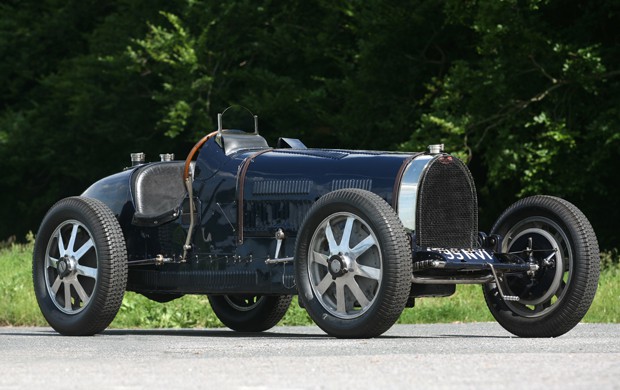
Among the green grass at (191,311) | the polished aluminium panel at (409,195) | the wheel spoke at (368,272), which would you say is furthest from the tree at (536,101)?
the wheel spoke at (368,272)

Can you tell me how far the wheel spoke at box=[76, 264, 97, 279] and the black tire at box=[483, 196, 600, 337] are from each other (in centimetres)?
295

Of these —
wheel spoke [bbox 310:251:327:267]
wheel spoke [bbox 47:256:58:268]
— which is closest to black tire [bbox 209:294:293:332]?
wheel spoke [bbox 47:256:58:268]

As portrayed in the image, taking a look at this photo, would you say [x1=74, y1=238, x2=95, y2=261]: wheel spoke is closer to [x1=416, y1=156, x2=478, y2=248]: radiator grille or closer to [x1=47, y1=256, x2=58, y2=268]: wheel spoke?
[x1=47, y1=256, x2=58, y2=268]: wheel spoke

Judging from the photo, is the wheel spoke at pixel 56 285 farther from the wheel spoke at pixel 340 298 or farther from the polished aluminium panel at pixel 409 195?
the polished aluminium panel at pixel 409 195

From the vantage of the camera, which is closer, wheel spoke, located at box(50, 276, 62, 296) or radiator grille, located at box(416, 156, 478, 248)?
radiator grille, located at box(416, 156, 478, 248)

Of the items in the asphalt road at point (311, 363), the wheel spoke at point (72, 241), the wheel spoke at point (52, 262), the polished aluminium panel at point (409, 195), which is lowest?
the asphalt road at point (311, 363)

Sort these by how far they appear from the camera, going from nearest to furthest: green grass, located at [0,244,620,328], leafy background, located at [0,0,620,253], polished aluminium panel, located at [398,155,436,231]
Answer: polished aluminium panel, located at [398,155,436,231], green grass, located at [0,244,620,328], leafy background, located at [0,0,620,253]

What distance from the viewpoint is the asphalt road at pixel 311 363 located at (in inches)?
239

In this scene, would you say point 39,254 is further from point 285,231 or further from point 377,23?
point 377,23

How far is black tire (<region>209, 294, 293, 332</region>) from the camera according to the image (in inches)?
450

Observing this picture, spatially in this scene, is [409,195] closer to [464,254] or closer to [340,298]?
[464,254]

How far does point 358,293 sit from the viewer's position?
8914 millimetres

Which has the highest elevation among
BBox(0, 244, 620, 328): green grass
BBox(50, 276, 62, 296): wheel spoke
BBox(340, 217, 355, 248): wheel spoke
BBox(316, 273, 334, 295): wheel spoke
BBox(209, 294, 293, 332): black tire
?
BBox(340, 217, 355, 248): wheel spoke

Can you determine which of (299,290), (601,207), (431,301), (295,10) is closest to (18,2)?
(295,10)
